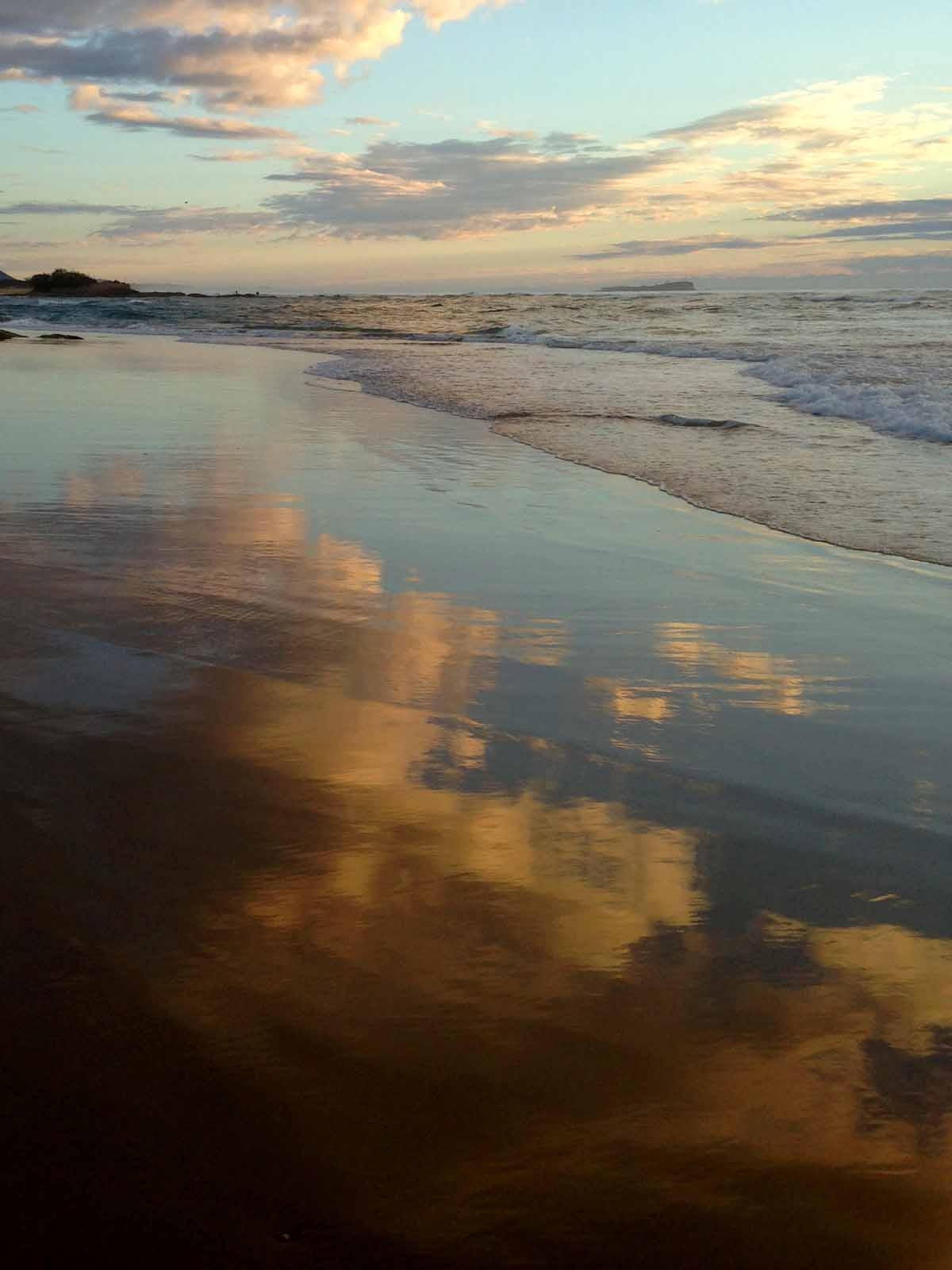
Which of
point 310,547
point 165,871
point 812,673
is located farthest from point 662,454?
point 165,871

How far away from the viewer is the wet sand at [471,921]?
1.49 meters

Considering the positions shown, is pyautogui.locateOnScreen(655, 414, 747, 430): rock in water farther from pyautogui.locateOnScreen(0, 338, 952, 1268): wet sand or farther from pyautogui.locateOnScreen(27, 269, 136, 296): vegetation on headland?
pyautogui.locateOnScreen(27, 269, 136, 296): vegetation on headland

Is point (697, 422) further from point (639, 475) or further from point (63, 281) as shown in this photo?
point (63, 281)

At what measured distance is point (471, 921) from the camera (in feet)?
7.08

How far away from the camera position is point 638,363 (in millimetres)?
20656

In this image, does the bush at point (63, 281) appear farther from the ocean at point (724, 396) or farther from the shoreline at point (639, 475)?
the shoreline at point (639, 475)

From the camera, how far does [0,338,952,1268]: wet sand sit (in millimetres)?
1485

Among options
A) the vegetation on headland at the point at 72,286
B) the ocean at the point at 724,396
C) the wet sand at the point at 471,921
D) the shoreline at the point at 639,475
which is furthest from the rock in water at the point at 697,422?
the vegetation on headland at the point at 72,286

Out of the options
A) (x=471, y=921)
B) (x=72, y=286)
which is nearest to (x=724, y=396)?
(x=471, y=921)

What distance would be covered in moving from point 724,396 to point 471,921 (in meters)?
12.7

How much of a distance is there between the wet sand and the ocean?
2.40m

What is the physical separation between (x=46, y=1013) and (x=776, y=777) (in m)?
1.84

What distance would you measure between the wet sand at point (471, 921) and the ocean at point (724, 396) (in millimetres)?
2398

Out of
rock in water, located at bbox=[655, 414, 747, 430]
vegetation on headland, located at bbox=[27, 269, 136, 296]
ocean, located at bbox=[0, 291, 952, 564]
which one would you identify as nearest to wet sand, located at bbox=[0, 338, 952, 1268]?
ocean, located at bbox=[0, 291, 952, 564]
